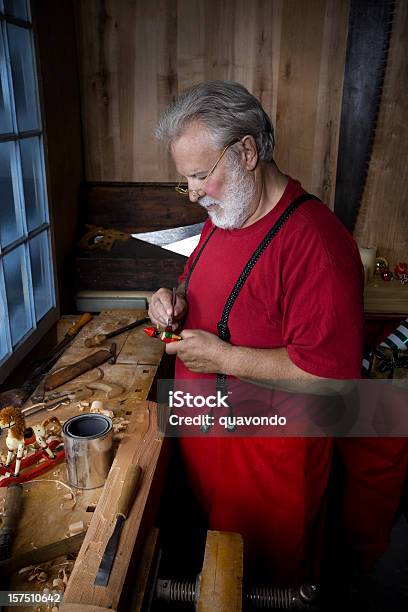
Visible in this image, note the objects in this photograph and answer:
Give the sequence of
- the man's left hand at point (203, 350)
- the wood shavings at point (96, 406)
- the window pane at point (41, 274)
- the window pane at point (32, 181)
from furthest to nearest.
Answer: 1. the window pane at point (41, 274)
2. the window pane at point (32, 181)
3. the wood shavings at point (96, 406)
4. the man's left hand at point (203, 350)

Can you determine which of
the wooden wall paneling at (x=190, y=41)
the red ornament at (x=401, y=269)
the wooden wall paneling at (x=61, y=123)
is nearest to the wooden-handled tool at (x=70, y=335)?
the wooden wall paneling at (x=61, y=123)

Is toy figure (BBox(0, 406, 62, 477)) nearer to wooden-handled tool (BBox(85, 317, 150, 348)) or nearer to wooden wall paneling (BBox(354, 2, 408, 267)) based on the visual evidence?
wooden-handled tool (BBox(85, 317, 150, 348))

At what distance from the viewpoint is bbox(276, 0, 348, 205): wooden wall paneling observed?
268 centimetres

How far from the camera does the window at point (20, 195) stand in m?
1.84

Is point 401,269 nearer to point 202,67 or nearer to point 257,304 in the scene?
point 202,67

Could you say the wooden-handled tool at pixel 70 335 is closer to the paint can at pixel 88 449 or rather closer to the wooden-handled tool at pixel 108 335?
the wooden-handled tool at pixel 108 335

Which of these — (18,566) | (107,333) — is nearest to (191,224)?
(107,333)

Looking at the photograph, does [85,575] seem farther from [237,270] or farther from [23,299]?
[23,299]

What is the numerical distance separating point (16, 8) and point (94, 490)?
180 centimetres

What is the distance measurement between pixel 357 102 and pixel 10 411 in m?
2.40

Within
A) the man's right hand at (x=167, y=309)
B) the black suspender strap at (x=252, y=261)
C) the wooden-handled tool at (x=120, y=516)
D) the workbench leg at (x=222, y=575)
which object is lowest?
the workbench leg at (x=222, y=575)

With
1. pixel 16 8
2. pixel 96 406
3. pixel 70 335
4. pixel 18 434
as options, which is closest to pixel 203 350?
pixel 96 406

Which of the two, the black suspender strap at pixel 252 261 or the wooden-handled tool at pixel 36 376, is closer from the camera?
the black suspender strap at pixel 252 261

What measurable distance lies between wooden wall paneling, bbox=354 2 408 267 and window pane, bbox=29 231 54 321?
1.73m
